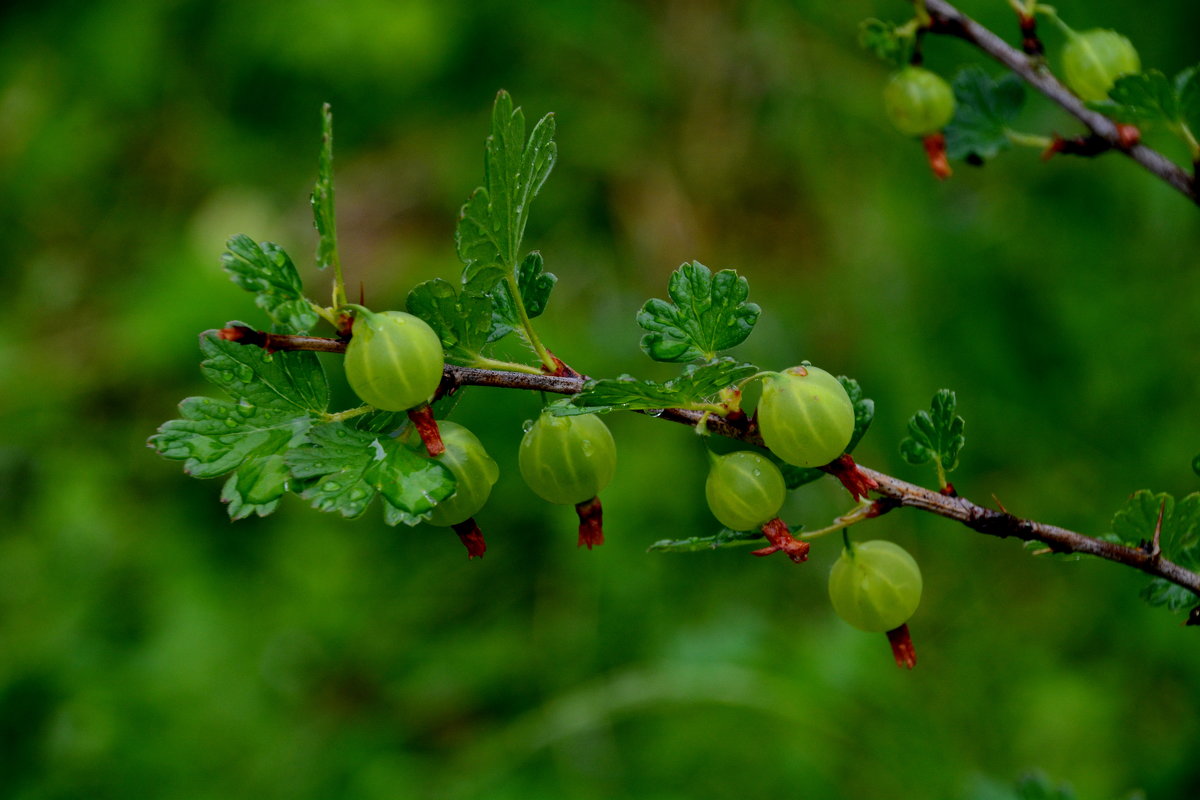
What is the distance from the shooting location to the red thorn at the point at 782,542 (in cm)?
67

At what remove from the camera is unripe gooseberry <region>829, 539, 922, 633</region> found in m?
0.72

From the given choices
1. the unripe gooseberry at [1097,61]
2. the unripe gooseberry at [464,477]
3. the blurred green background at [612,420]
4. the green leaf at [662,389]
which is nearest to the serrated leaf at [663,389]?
the green leaf at [662,389]

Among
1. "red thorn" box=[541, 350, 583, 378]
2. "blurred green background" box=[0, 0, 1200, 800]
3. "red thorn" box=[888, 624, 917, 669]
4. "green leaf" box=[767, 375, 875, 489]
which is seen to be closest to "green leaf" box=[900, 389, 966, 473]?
"green leaf" box=[767, 375, 875, 489]

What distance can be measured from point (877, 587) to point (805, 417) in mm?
176

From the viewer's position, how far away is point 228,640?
2170 mm

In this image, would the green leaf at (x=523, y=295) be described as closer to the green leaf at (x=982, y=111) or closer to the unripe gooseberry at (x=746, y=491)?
the unripe gooseberry at (x=746, y=491)

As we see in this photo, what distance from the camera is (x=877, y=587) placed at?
72cm

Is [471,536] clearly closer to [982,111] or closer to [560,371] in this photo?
[560,371]

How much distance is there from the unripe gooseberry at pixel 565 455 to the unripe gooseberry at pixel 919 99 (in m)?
0.51

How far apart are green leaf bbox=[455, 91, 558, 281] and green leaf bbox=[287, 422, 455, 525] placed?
13 centimetres

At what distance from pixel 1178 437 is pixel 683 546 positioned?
66.8 inches

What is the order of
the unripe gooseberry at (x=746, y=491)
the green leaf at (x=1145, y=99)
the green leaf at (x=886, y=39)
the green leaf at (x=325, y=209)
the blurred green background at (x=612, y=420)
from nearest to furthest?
the green leaf at (x=325, y=209)
the unripe gooseberry at (x=746, y=491)
the green leaf at (x=1145, y=99)
the green leaf at (x=886, y=39)
the blurred green background at (x=612, y=420)

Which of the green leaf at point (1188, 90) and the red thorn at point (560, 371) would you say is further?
the green leaf at point (1188, 90)

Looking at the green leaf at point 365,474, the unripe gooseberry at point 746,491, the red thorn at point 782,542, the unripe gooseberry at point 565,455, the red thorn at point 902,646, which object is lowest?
the red thorn at point 902,646
